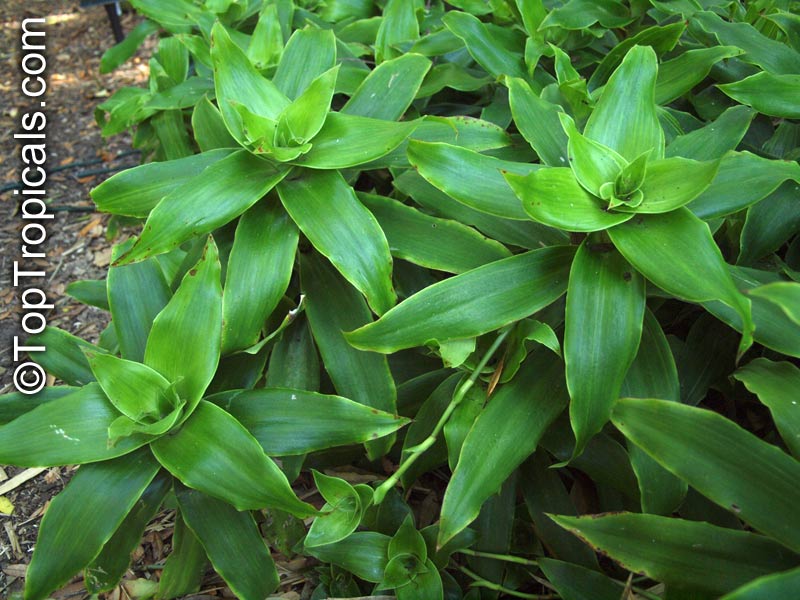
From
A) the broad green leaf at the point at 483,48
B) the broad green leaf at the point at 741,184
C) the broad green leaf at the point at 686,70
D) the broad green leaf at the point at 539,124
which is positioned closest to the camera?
the broad green leaf at the point at 741,184

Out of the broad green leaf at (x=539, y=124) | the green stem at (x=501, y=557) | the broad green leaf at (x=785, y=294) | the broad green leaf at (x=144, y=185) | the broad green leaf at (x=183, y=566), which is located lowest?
the broad green leaf at (x=183, y=566)

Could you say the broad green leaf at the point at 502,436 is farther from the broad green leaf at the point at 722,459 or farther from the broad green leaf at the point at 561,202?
the broad green leaf at the point at 561,202

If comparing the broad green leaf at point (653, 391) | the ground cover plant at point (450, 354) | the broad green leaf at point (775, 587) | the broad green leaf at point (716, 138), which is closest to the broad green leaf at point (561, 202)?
the ground cover plant at point (450, 354)

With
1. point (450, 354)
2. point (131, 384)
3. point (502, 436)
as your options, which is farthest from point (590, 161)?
point (131, 384)

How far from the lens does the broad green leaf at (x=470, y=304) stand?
1.47 metres

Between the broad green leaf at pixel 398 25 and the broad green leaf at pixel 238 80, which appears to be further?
the broad green leaf at pixel 398 25

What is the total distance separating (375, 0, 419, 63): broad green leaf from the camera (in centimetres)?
245

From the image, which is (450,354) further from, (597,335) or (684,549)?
(684,549)

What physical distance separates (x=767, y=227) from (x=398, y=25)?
1.39m

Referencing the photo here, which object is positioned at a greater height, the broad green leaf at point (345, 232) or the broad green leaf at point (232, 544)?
the broad green leaf at point (345, 232)

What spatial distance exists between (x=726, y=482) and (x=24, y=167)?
3.96 metres

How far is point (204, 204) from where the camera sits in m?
1.61

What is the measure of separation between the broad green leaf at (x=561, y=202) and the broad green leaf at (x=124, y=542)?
3.29 ft

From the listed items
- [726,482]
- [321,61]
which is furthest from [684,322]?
[321,61]
